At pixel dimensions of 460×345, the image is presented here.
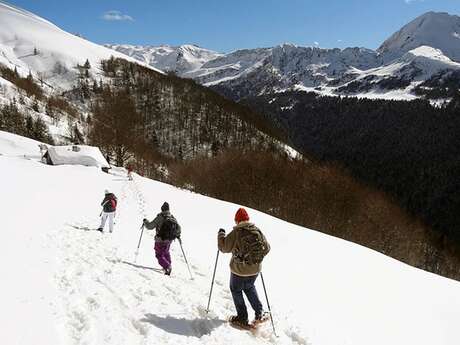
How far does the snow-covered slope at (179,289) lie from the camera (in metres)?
7.58

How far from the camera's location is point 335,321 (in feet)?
37.6

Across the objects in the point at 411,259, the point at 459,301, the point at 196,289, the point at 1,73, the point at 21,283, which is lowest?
the point at 411,259

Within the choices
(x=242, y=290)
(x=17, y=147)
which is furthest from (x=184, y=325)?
(x=17, y=147)

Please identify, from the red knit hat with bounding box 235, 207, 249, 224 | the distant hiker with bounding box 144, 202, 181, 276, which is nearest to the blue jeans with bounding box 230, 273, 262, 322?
the red knit hat with bounding box 235, 207, 249, 224

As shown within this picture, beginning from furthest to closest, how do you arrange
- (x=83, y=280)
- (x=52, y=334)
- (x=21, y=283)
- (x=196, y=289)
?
(x=196, y=289), (x=83, y=280), (x=21, y=283), (x=52, y=334)

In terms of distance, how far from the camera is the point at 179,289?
34.6 ft

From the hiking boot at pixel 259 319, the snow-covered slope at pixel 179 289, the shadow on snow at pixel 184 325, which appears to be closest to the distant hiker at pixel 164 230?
the snow-covered slope at pixel 179 289

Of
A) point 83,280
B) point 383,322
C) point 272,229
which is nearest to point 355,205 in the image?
point 272,229

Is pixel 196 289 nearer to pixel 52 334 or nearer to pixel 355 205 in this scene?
pixel 52 334

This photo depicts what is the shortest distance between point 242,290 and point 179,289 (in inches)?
104

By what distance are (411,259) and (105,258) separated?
64.4 meters

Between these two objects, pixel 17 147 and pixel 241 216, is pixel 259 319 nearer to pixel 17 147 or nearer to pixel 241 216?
pixel 241 216

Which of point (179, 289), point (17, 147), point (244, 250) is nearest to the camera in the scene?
point (244, 250)

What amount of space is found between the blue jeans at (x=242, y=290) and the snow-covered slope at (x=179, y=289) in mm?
436
